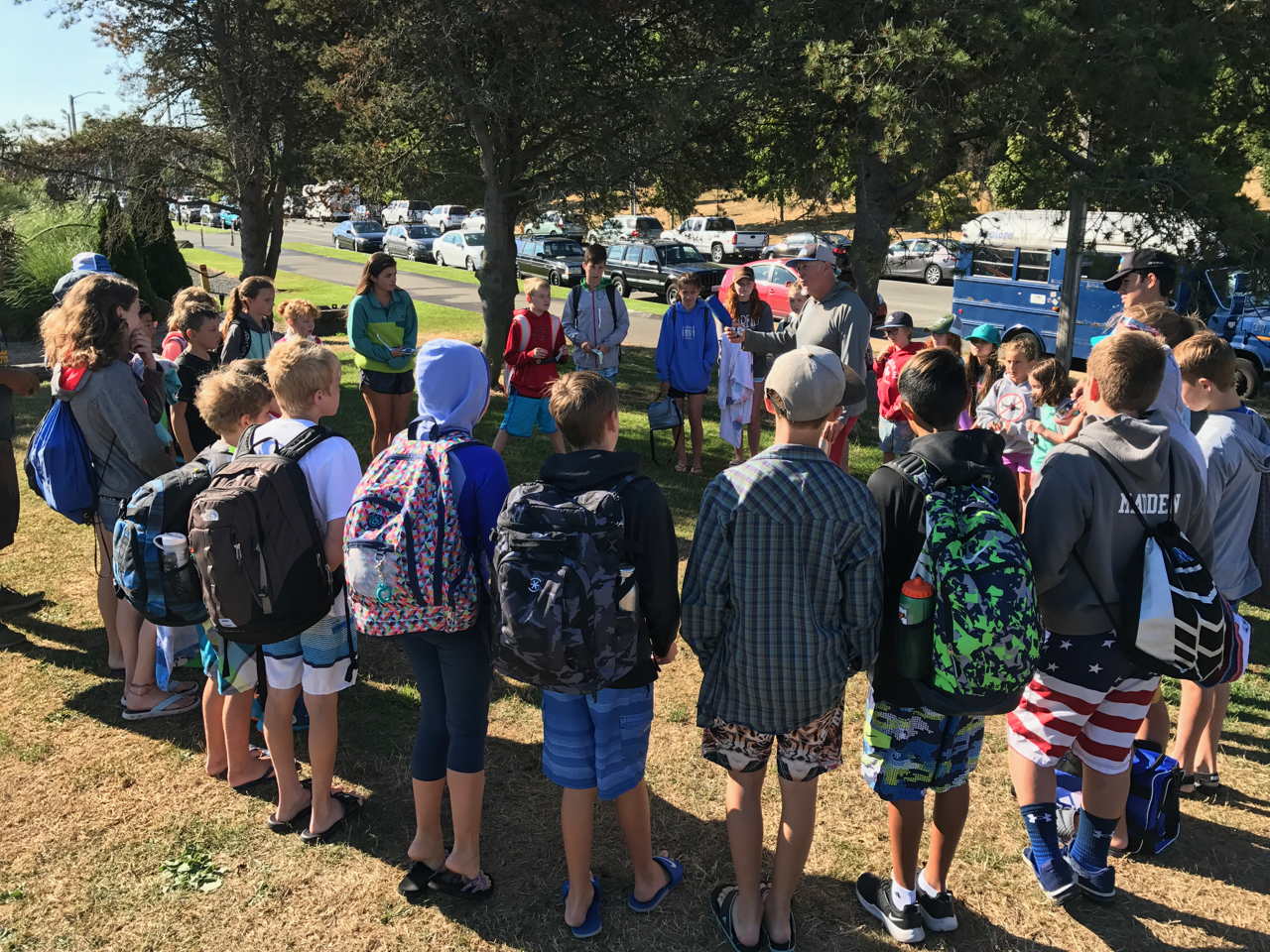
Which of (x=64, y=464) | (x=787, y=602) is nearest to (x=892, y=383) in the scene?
(x=787, y=602)

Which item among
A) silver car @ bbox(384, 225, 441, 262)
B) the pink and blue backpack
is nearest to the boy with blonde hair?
the pink and blue backpack

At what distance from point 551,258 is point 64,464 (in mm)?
25107

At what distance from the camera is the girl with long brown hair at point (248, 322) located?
5824 millimetres

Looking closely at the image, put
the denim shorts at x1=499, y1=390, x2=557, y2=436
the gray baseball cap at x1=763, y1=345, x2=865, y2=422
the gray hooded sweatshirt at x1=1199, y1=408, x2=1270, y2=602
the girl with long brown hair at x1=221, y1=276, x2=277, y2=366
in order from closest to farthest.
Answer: the gray baseball cap at x1=763, y1=345, x2=865, y2=422
the gray hooded sweatshirt at x1=1199, y1=408, x2=1270, y2=602
the girl with long brown hair at x1=221, y1=276, x2=277, y2=366
the denim shorts at x1=499, y1=390, x2=557, y2=436

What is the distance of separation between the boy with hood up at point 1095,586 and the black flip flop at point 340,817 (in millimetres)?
2430

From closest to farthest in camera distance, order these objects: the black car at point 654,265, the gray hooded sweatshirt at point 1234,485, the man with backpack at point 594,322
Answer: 1. the gray hooded sweatshirt at point 1234,485
2. the man with backpack at point 594,322
3. the black car at point 654,265

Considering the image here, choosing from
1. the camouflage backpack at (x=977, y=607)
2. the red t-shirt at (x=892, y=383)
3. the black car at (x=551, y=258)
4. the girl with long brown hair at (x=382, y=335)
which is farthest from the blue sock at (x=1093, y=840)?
the black car at (x=551, y=258)

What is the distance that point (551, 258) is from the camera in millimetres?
28344

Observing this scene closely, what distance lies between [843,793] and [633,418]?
22.7ft

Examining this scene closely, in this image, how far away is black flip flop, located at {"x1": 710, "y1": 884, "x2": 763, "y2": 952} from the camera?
9.39 ft

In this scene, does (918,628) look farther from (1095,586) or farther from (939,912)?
(939,912)

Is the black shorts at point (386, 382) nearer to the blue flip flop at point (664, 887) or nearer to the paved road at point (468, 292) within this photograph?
the blue flip flop at point (664, 887)

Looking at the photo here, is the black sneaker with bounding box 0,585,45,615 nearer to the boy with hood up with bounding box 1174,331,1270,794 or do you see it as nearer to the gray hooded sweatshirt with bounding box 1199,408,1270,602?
the boy with hood up with bounding box 1174,331,1270,794

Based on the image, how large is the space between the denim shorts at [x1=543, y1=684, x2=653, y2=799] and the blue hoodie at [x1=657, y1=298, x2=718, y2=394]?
213 inches
